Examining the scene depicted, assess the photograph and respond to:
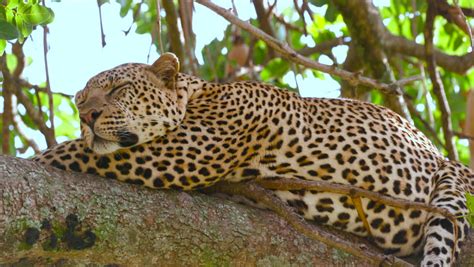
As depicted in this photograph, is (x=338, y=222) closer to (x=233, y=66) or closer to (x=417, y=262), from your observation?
(x=417, y=262)

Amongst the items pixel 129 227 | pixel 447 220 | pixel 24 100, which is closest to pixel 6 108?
pixel 24 100

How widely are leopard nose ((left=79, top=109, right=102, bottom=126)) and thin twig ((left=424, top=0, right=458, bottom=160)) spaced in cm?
349

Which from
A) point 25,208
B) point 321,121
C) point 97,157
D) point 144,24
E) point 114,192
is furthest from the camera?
point 144,24

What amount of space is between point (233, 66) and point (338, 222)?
4.37 metres

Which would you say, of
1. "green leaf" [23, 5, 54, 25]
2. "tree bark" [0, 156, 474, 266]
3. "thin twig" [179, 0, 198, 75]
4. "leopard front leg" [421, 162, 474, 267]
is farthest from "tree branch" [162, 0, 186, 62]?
"tree bark" [0, 156, 474, 266]

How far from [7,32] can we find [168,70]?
1072mm

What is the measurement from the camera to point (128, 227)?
4.71m

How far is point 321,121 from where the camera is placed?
20.5 ft

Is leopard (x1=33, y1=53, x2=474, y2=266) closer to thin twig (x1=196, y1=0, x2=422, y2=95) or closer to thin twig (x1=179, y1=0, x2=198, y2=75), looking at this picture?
thin twig (x1=196, y1=0, x2=422, y2=95)

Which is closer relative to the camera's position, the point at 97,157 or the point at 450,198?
the point at 97,157

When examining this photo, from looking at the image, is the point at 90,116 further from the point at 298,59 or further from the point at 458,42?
the point at 458,42

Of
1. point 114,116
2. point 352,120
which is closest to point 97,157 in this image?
point 114,116

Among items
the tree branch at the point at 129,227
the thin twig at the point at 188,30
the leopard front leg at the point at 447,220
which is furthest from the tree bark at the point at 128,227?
the thin twig at the point at 188,30

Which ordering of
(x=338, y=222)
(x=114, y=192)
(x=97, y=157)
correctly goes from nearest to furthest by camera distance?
(x=114, y=192) → (x=97, y=157) → (x=338, y=222)
